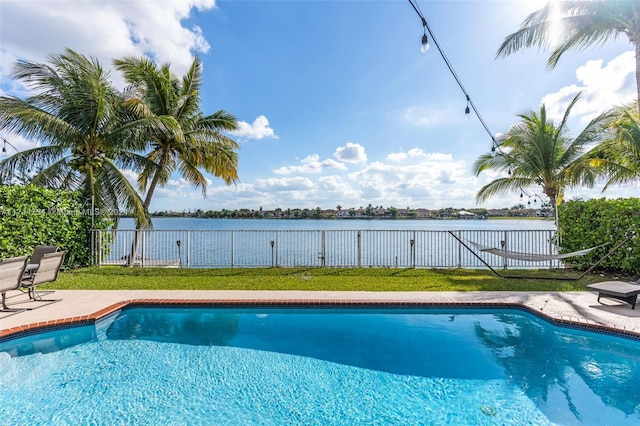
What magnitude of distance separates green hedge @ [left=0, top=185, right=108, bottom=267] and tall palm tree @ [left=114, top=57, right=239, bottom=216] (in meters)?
2.08

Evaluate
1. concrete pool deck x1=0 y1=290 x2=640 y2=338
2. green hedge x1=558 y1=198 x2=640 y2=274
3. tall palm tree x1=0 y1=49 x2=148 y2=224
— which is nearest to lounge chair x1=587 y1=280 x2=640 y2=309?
concrete pool deck x1=0 y1=290 x2=640 y2=338

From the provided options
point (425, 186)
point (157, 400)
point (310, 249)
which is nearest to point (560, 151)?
point (425, 186)

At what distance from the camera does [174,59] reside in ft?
35.8

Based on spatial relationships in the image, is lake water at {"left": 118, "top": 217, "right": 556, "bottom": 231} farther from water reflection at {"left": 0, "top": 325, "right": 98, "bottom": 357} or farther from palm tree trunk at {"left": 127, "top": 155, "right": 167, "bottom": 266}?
water reflection at {"left": 0, "top": 325, "right": 98, "bottom": 357}

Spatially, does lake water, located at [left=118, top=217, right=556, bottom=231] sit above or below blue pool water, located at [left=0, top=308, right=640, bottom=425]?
above

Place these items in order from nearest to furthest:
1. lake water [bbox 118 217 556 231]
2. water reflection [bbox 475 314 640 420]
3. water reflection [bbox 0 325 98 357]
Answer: water reflection [bbox 475 314 640 420] → water reflection [bbox 0 325 98 357] → lake water [bbox 118 217 556 231]

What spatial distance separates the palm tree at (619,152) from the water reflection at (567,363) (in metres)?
5.97

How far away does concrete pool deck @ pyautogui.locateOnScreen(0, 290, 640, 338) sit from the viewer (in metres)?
4.40

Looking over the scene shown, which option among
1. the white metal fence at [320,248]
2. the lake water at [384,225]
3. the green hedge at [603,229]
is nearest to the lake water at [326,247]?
the white metal fence at [320,248]

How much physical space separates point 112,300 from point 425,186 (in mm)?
14754

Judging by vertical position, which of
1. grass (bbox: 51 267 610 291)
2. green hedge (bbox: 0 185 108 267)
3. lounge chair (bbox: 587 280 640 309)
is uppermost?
green hedge (bbox: 0 185 108 267)

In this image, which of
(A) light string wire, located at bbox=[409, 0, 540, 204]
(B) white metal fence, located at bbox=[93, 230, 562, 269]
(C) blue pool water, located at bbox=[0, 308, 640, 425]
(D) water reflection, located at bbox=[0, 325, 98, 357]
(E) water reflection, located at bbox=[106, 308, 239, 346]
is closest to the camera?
(C) blue pool water, located at bbox=[0, 308, 640, 425]

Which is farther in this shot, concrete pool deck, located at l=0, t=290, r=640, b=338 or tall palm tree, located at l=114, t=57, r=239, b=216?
tall palm tree, located at l=114, t=57, r=239, b=216

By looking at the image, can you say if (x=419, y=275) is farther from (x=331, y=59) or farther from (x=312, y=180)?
(x=312, y=180)
